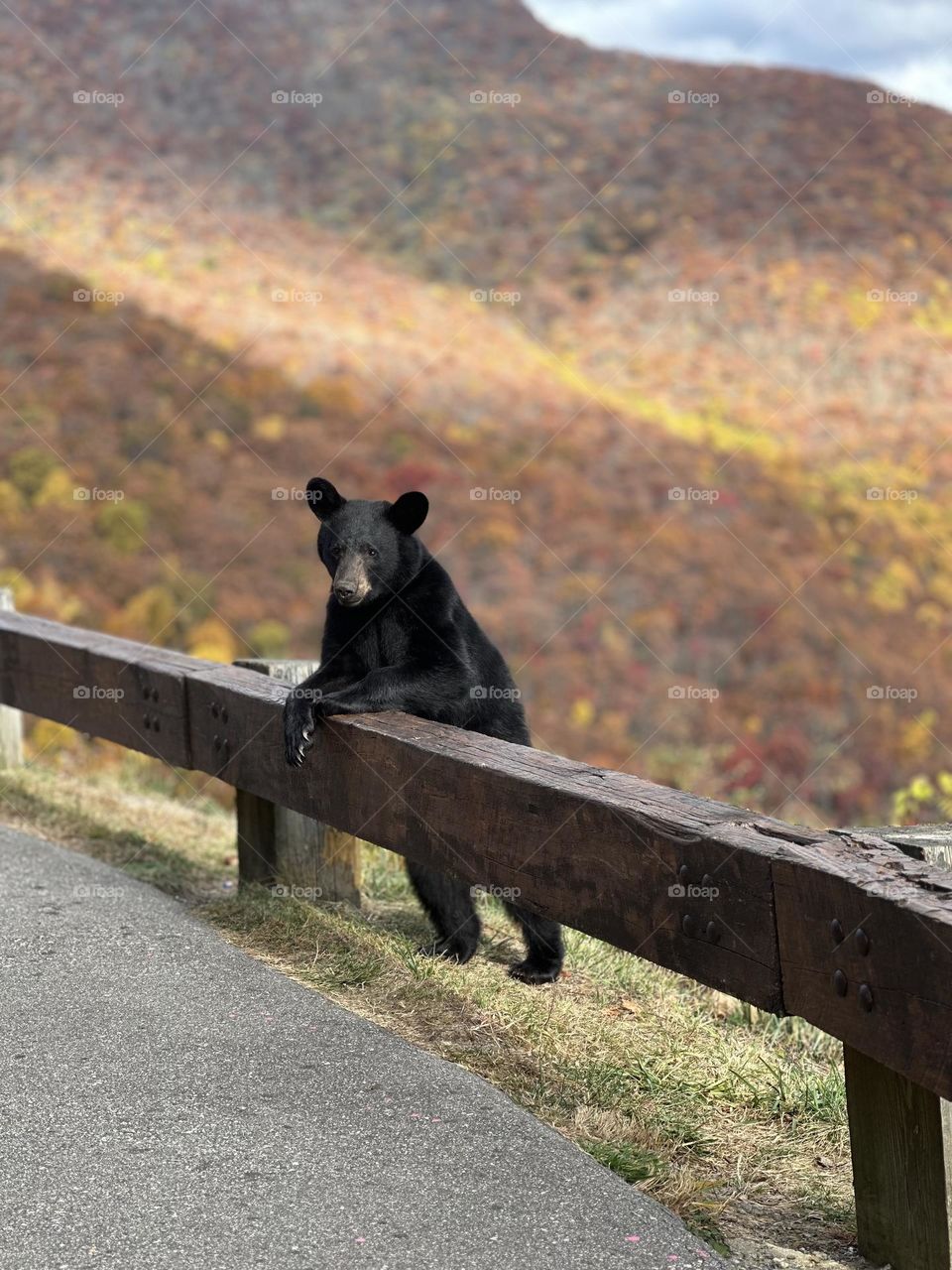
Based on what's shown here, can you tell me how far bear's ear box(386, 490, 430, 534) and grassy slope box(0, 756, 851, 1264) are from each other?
1278mm

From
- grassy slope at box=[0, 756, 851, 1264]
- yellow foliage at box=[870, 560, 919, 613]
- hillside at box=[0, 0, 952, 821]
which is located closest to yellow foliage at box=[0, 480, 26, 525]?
hillside at box=[0, 0, 952, 821]

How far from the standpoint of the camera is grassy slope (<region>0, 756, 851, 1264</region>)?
294 centimetres

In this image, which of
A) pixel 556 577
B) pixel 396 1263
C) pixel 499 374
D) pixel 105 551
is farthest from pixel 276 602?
pixel 396 1263

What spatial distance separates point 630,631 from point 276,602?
6122 mm

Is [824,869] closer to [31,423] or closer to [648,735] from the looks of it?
[648,735]

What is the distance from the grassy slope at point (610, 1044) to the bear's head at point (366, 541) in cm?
107

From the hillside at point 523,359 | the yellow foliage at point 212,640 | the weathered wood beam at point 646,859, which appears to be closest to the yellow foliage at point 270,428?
the hillside at point 523,359

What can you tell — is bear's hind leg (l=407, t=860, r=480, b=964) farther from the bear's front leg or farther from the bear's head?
the bear's head

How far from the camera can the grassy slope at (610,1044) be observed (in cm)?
294

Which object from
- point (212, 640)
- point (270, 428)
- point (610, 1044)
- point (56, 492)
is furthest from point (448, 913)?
point (270, 428)

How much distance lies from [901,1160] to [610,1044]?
1212mm

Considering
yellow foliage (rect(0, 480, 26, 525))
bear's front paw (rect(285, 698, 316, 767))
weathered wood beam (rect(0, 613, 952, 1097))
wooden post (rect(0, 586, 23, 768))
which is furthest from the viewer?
yellow foliage (rect(0, 480, 26, 525))

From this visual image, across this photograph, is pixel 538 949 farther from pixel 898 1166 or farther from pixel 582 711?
pixel 582 711

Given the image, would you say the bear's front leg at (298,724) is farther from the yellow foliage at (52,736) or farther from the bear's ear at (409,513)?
the yellow foliage at (52,736)
